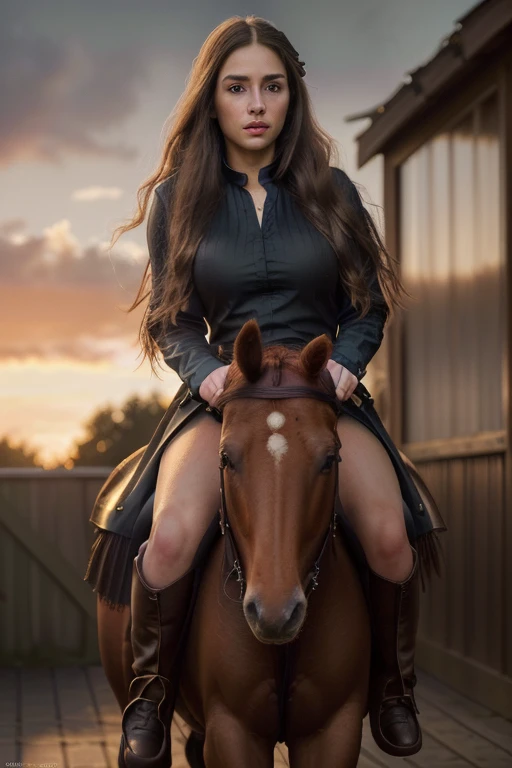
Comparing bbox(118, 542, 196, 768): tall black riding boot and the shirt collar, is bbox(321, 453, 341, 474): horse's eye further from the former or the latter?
the shirt collar

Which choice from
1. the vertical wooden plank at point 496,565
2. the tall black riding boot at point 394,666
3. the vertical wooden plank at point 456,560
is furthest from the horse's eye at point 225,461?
the vertical wooden plank at point 456,560

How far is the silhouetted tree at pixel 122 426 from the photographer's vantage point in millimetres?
41188

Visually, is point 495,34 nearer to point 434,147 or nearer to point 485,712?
point 434,147

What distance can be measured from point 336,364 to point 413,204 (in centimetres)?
571

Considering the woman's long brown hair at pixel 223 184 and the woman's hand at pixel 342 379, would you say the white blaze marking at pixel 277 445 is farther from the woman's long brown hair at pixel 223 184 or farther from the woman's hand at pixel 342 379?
the woman's long brown hair at pixel 223 184

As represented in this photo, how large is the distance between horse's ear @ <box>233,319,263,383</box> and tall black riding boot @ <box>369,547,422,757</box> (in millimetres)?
871

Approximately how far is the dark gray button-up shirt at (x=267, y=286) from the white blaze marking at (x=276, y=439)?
68 cm

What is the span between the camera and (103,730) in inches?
248

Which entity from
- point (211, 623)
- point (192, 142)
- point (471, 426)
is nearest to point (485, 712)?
point (471, 426)

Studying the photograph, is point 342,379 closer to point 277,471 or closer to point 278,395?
point 278,395

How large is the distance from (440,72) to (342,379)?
4.67 m

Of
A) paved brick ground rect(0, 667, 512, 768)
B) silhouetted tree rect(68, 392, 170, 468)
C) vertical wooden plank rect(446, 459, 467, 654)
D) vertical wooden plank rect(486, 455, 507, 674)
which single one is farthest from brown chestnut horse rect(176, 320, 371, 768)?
silhouetted tree rect(68, 392, 170, 468)

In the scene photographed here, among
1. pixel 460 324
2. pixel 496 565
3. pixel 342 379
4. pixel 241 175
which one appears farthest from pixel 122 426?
pixel 342 379

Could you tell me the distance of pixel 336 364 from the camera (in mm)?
3357
